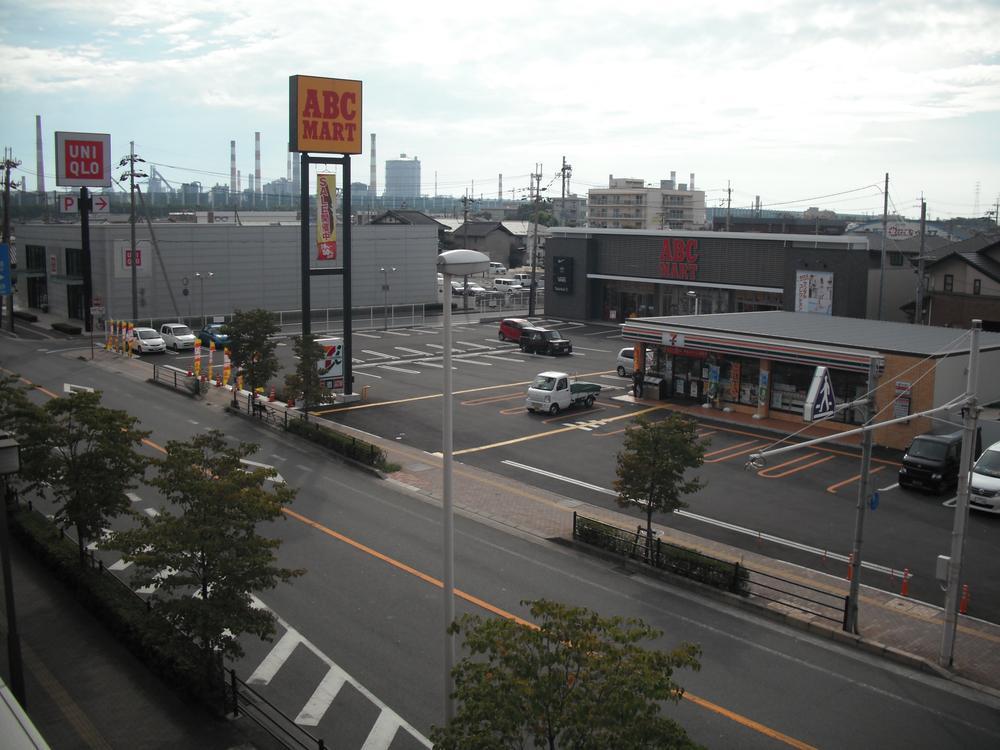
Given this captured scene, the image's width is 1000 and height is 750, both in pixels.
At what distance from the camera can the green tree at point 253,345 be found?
120 feet

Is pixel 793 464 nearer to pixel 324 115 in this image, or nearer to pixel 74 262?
pixel 324 115

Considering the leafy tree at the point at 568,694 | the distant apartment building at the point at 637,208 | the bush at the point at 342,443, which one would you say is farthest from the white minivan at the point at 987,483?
the distant apartment building at the point at 637,208

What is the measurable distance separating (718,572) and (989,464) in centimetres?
1142

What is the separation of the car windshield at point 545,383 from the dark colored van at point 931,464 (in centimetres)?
1460

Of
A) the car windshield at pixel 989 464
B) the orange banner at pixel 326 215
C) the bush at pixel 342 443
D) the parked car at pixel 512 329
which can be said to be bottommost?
the bush at pixel 342 443

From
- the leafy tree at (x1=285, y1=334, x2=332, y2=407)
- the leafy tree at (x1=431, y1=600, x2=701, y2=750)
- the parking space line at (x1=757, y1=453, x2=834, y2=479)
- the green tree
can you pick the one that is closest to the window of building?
the green tree

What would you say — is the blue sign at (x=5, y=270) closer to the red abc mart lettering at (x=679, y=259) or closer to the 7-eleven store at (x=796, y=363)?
the 7-eleven store at (x=796, y=363)

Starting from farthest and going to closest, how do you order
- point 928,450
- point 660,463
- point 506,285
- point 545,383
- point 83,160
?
point 506,285 → point 83,160 → point 545,383 → point 928,450 → point 660,463

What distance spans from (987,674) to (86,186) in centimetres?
5754

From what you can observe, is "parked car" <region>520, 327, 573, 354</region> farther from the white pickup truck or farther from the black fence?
the black fence

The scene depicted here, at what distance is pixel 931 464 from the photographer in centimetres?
2709

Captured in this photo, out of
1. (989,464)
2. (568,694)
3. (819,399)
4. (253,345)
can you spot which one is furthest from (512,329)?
(568,694)

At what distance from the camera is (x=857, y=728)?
1434 centimetres

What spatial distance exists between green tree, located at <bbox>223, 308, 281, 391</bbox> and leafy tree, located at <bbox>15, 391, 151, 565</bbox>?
17165 mm
